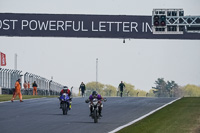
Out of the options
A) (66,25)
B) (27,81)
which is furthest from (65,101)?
(27,81)

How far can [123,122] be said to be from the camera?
22672 millimetres

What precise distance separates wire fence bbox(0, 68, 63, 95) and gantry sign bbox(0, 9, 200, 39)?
700cm

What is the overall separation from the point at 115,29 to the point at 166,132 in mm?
31447

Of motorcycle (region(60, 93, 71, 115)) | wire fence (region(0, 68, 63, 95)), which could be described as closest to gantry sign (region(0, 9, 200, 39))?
wire fence (region(0, 68, 63, 95))

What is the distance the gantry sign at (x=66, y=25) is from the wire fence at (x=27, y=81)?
276 inches

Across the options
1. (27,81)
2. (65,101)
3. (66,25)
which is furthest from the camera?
(27,81)

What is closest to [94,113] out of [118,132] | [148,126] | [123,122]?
[123,122]

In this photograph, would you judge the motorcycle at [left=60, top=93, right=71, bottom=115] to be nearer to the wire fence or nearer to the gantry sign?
the gantry sign

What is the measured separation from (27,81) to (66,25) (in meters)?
14.8

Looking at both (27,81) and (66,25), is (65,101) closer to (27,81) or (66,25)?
(66,25)

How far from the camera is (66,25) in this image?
161 ft

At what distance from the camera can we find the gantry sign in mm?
48344

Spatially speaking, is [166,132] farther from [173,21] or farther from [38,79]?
[38,79]

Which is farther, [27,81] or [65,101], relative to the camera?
[27,81]
